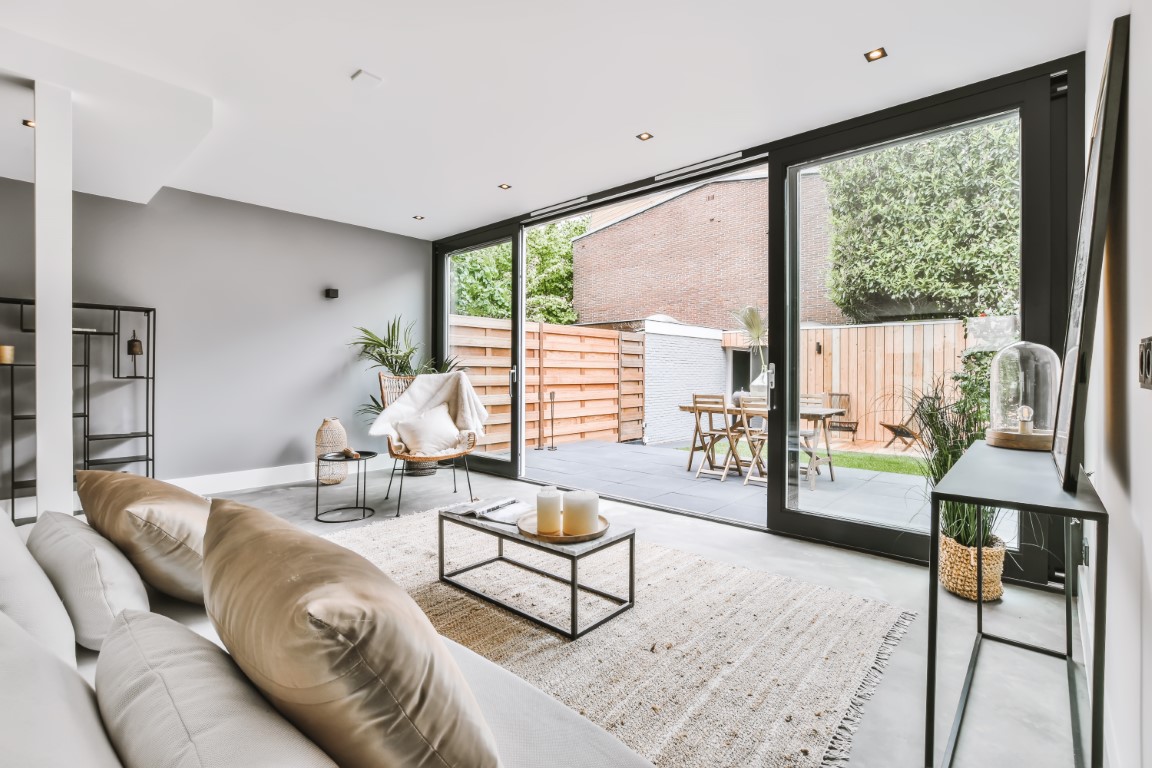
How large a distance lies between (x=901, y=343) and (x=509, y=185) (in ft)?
9.16

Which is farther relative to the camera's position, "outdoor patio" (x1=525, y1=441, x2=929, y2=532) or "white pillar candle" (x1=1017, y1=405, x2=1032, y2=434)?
"outdoor patio" (x1=525, y1=441, x2=929, y2=532)

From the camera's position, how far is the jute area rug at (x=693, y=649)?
4.99ft

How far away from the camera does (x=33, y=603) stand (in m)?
0.88

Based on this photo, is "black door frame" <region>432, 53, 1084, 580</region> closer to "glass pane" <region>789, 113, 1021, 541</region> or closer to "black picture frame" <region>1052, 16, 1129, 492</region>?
"glass pane" <region>789, 113, 1021, 541</region>

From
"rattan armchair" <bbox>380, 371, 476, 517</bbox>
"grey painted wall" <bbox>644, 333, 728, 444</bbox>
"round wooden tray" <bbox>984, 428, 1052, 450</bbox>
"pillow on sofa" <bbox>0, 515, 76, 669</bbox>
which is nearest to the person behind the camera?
"pillow on sofa" <bbox>0, 515, 76, 669</bbox>

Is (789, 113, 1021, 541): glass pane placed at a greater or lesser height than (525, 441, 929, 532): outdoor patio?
greater

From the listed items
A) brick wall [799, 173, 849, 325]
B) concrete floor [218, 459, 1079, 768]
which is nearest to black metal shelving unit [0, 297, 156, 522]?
concrete floor [218, 459, 1079, 768]

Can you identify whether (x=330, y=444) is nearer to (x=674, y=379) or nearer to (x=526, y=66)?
(x=526, y=66)

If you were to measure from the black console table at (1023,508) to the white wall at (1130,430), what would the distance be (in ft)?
0.17

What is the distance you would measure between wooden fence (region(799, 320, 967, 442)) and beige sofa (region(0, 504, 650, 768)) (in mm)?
2612

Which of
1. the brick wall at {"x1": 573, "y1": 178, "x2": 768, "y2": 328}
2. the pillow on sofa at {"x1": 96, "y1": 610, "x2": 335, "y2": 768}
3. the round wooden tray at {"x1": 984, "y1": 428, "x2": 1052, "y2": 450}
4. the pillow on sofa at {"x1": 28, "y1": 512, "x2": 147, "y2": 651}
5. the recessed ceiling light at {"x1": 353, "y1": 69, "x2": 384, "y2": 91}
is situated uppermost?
the brick wall at {"x1": 573, "y1": 178, "x2": 768, "y2": 328}

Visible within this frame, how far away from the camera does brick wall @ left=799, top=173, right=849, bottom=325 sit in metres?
3.18

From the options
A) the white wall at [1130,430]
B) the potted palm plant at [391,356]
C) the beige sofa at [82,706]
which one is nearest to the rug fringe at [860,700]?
the white wall at [1130,430]

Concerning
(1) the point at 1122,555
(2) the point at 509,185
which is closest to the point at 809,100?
(2) the point at 509,185
